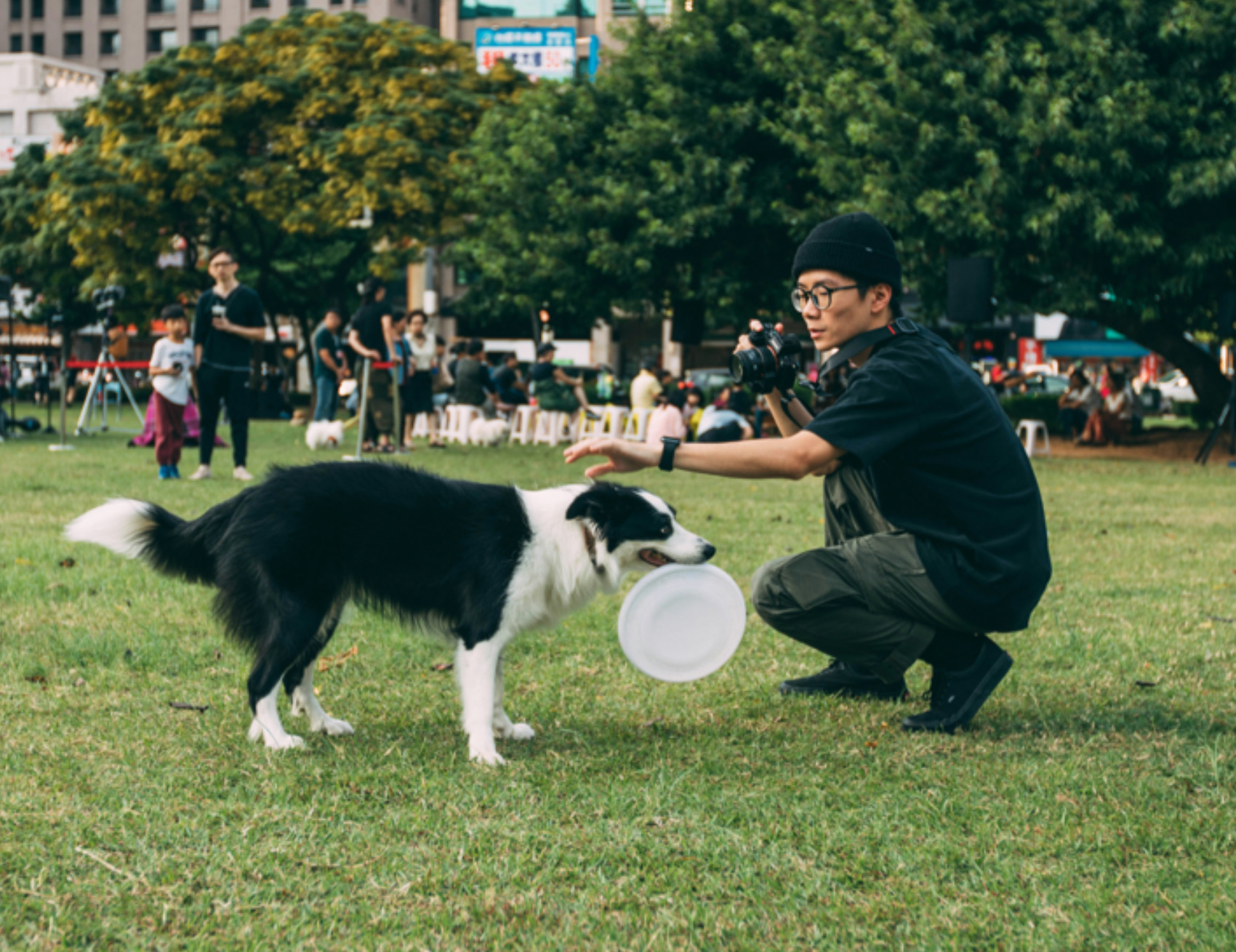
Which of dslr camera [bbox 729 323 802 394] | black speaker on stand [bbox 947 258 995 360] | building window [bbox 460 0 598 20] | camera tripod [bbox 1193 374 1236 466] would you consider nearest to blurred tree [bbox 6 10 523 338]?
black speaker on stand [bbox 947 258 995 360]

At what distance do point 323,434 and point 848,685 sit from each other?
1273 centimetres

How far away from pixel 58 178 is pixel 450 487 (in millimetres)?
30613

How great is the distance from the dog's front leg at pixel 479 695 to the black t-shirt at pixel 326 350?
13.3 m

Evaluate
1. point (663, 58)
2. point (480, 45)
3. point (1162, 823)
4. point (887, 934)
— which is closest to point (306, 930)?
point (887, 934)

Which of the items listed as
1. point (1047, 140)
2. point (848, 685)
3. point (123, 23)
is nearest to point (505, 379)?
point (1047, 140)

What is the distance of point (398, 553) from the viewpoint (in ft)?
12.4

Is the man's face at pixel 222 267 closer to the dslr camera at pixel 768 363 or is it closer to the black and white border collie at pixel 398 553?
the black and white border collie at pixel 398 553

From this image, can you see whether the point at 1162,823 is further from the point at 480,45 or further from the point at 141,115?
the point at 480,45

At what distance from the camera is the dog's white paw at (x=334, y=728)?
3.96 meters

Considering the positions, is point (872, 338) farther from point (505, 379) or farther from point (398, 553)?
point (505, 379)

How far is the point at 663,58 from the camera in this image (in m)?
22.1

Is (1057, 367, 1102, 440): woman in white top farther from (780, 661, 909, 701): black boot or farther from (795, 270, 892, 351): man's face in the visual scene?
(795, 270, 892, 351): man's face

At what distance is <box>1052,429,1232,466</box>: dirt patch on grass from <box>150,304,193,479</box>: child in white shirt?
1386 cm

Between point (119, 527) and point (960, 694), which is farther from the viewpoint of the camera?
point (960, 694)
